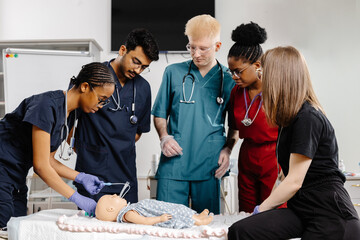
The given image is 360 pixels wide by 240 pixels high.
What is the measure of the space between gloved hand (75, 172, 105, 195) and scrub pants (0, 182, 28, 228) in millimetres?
243

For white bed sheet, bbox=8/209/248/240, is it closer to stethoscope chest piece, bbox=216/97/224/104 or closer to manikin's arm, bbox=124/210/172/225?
manikin's arm, bbox=124/210/172/225

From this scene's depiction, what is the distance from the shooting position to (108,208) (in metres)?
1.56

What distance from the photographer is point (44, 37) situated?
3.60 m

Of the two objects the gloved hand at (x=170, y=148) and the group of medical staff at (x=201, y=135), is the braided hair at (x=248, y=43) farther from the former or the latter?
the gloved hand at (x=170, y=148)

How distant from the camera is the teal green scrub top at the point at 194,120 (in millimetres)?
1923

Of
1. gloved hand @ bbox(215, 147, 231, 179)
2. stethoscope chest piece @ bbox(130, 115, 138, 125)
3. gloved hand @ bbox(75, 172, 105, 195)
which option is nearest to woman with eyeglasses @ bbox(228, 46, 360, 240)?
gloved hand @ bbox(215, 147, 231, 179)

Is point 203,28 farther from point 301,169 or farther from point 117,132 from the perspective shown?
point 301,169

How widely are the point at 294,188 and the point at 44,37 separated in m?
3.09

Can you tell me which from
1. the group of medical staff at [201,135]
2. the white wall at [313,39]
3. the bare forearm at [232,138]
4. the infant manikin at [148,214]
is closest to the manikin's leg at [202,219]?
the infant manikin at [148,214]

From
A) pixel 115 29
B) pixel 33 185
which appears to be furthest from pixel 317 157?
pixel 33 185

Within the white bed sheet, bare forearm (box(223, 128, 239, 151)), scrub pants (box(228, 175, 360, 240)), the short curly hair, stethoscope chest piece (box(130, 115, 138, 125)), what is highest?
the short curly hair

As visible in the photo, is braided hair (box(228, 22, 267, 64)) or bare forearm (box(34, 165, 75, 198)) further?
braided hair (box(228, 22, 267, 64))

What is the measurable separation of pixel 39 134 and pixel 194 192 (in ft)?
2.80

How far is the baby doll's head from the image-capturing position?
61.1 inches
